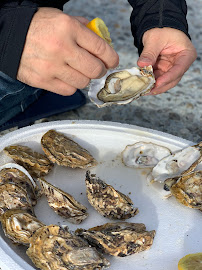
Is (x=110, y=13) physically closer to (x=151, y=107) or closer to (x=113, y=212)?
(x=151, y=107)

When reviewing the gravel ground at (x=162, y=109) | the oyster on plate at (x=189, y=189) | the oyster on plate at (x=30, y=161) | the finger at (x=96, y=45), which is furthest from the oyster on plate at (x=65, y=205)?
the gravel ground at (x=162, y=109)

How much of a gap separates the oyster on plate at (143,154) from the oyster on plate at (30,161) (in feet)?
0.81

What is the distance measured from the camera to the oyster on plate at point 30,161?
4.18 ft

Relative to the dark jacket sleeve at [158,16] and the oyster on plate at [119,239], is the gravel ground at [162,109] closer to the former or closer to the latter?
the dark jacket sleeve at [158,16]

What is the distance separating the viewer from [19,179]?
3.93 feet

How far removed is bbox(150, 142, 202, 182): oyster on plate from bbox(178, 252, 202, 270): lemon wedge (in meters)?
0.31

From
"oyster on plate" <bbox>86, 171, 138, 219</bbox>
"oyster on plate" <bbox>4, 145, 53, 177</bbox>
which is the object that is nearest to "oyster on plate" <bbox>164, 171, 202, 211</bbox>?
"oyster on plate" <bbox>86, 171, 138, 219</bbox>

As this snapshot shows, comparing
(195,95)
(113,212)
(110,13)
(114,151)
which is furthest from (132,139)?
(110,13)

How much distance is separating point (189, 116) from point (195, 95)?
8.0 inches

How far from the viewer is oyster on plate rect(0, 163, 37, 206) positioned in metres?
1.19

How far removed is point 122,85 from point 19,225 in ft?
1.87

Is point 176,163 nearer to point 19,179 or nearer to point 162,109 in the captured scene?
point 19,179

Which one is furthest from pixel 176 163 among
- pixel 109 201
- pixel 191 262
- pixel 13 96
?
pixel 13 96

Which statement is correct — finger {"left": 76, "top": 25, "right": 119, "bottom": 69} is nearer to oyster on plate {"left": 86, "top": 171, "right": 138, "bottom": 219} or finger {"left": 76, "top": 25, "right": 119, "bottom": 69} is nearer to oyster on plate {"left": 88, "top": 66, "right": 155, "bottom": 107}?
oyster on plate {"left": 88, "top": 66, "right": 155, "bottom": 107}
